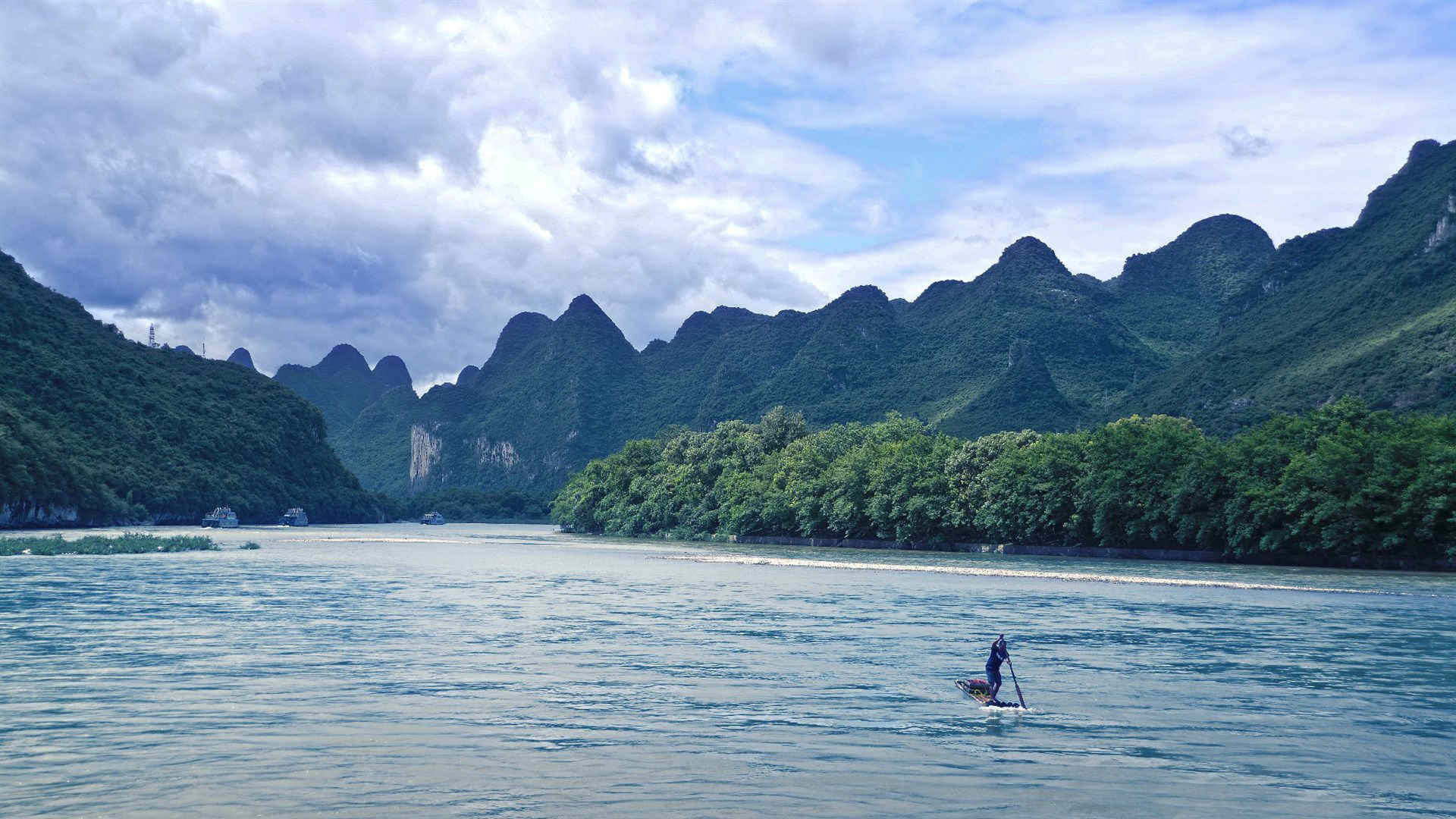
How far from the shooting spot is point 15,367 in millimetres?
149625

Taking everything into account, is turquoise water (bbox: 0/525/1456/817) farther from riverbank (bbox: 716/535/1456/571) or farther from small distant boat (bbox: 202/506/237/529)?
small distant boat (bbox: 202/506/237/529)

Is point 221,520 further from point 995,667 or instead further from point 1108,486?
point 995,667

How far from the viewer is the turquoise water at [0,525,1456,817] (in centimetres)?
1870

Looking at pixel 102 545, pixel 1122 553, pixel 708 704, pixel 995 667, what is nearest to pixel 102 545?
pixel 102 545

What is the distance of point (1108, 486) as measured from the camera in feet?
309

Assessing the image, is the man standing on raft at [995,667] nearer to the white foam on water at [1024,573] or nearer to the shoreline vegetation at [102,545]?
the white foam on water at [1024,573]

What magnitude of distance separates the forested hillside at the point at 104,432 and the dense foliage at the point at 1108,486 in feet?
211

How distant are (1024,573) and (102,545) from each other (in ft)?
203

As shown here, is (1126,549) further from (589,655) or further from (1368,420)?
(589,655)

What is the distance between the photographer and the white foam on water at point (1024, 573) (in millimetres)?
62406

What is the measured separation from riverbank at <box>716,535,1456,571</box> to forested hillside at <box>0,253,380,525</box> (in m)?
71.7

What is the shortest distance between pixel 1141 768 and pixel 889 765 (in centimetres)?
439

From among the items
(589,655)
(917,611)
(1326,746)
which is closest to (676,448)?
(917,611)

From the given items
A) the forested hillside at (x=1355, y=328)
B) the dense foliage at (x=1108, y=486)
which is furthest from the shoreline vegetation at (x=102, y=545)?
the forested hillside at (x=1355, y=328)
